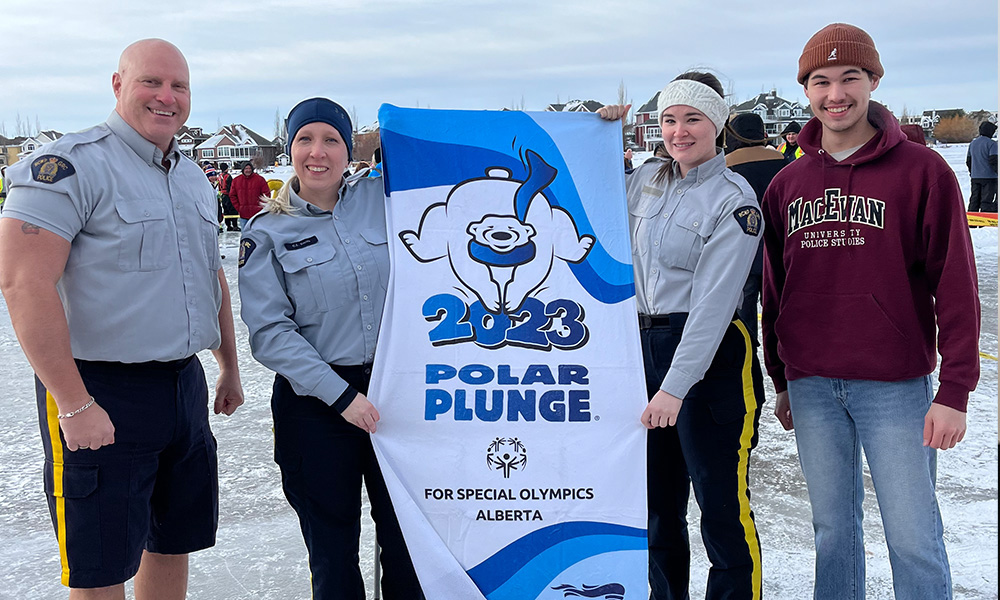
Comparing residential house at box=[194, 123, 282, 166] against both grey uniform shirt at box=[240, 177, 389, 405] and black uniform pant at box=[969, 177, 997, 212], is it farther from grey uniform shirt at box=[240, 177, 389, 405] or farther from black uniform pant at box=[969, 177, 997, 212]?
grey uniform shirt at box=[240, 177, 389, 405]

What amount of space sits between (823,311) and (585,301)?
2.09 ft

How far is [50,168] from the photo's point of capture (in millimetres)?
1817

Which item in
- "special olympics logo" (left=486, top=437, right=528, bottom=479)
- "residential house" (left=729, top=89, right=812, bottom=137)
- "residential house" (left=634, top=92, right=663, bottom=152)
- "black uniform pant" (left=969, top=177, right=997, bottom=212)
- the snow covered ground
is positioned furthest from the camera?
"residential house" (left=729, top=89, right=812, bottom=137)

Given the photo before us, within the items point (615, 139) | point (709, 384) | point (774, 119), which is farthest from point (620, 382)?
point (774, 119)

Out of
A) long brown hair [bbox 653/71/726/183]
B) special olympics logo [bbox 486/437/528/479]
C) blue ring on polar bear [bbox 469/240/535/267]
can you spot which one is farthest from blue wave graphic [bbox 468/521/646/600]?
long brown hair [bbox 653/71/726/183]

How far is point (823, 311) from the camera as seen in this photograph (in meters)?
1.98

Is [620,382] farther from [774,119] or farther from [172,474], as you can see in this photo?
[774,119]

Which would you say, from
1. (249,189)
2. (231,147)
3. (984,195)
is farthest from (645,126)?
(249,189)

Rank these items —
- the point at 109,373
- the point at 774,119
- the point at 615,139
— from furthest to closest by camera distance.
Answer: the point at 774,119 → the point at 615,139 → the point at 109,373

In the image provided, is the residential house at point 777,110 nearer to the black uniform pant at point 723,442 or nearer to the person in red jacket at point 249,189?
the person in red jacket at point 249,189

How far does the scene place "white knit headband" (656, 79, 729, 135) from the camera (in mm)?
2090

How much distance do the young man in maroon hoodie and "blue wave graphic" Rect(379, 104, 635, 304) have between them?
0.51 metres

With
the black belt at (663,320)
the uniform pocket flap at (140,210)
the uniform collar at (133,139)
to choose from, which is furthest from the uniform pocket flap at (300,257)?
the black belt at (663,320)

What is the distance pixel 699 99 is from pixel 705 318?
0.61 m
